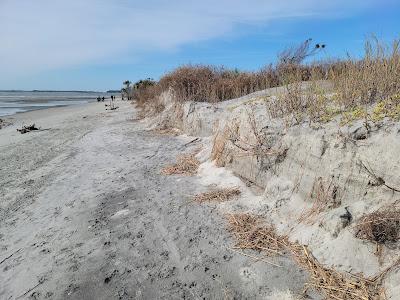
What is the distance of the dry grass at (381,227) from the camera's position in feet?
12.3

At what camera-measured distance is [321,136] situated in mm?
5113

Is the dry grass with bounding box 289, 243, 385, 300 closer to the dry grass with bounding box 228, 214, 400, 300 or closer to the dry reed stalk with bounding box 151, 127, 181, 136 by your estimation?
the dry grass with bounding box 228, 214, 400, 300

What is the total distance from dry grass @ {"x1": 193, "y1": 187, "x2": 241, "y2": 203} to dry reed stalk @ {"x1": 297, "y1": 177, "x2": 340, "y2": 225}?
1612 millimetres

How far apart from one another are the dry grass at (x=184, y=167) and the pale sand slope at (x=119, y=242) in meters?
0.26

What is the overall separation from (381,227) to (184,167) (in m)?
5.08

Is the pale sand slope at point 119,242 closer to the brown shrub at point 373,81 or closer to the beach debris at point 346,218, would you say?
the beach debris at point 346,218

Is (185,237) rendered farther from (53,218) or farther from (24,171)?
(24,171)

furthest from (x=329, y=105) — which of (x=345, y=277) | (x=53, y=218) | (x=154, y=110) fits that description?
(x=154, y=110)

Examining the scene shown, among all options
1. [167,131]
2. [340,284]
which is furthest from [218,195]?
[167,131]

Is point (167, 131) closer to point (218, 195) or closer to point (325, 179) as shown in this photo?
point (218, 195)

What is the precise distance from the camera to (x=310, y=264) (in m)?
4.11

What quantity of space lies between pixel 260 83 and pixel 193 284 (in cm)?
1171

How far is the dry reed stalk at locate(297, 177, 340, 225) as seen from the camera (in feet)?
15.3

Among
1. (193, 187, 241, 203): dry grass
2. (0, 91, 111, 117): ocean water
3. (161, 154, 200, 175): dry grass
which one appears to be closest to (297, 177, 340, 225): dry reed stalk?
(193, 187, 241, 203): dry grass
